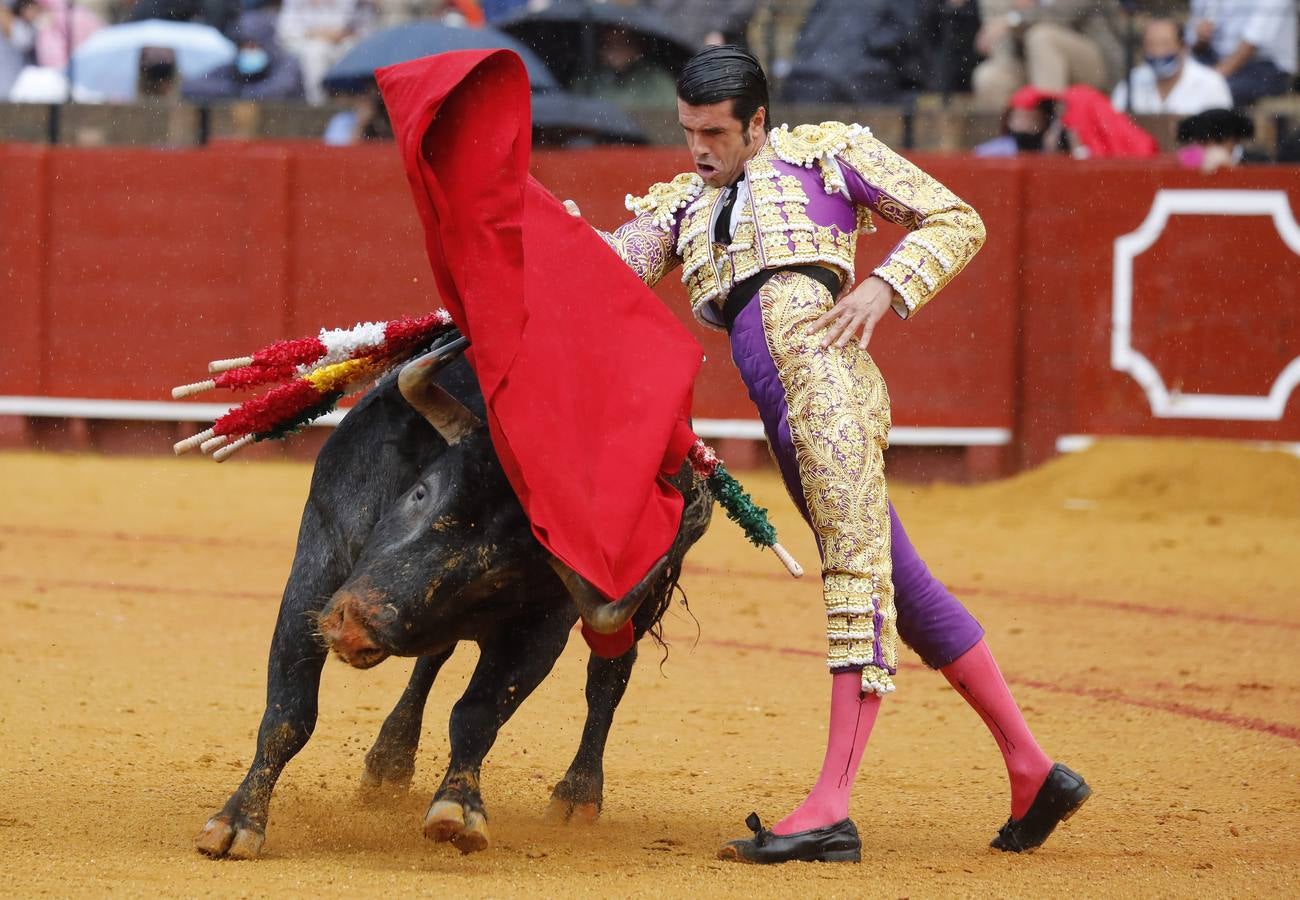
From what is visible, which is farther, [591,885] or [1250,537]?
[1250,537]

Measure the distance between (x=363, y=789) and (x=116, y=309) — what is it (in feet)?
19.3

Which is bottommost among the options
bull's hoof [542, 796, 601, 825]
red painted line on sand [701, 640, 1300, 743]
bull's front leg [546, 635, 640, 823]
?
red painted line on sand [701, 640, 1300, 743]

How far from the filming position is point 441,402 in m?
2.95

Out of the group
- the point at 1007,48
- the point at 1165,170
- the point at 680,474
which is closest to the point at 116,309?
the point at 1007,48

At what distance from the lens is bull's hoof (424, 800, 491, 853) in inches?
114

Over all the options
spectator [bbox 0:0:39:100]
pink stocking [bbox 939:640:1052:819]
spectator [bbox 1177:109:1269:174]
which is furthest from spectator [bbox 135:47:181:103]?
pink stocking [bbox 939:640:1052:819]

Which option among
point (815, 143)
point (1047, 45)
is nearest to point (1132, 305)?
point (1047, 45)

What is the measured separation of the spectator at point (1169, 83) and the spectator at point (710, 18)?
1.71 metres

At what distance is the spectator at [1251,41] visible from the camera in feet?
27.5

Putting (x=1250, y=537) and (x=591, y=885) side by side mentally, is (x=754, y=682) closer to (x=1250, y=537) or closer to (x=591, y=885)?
(x=591, y=885)

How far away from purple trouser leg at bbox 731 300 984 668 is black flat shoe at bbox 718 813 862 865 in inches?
13.7

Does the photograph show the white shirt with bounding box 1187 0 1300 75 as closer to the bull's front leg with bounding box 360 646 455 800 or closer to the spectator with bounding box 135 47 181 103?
the spectator with bounding box 135 47 181 103

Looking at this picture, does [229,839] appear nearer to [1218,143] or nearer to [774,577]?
[774,577]

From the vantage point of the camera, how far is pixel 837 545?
299cm
